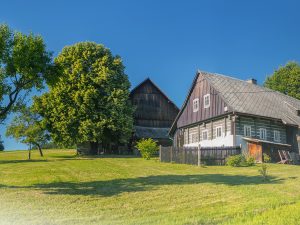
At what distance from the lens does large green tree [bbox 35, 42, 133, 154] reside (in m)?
47.2

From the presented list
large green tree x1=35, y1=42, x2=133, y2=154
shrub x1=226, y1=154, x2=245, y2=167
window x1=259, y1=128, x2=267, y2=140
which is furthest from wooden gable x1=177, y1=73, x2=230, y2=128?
shrub x1=226, y1=154, x2=245, y2=167

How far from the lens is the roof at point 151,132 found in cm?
5616

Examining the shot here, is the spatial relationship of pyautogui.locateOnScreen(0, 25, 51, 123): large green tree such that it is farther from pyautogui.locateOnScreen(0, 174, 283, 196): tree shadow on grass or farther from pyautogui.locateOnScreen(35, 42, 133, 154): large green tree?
pyautogui.locateOnScreen(35, 42, 133, 154): large green tree

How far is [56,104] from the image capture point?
48.6m

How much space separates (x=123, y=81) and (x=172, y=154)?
22.3 metres

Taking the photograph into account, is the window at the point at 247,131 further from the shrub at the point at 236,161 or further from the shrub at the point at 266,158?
the shrub at the point at 236,161

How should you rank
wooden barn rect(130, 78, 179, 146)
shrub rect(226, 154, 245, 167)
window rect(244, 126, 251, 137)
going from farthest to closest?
wooden barn rect(130, 78, 179, 146), window rect(244, 126, 251, 137), shrub rect(226, 154, 245, 167)

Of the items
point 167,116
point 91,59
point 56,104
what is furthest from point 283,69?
point 56,104

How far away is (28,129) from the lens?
155ft

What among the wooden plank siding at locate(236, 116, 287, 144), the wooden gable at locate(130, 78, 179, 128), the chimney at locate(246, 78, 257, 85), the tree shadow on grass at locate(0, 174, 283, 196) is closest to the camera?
the tree shadow on grass at locate(0, 174, 283, 196)

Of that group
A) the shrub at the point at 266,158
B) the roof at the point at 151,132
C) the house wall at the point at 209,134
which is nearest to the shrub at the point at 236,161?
the shrub at the point at 266,158

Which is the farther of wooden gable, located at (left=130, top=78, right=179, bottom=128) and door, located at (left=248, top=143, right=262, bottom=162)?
wooden gable, located at (left=130, top=78, right=179, bottom=128)

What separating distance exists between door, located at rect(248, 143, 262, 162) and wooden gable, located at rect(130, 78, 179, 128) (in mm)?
26598

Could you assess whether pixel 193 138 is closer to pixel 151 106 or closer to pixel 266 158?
pixel 266 158
